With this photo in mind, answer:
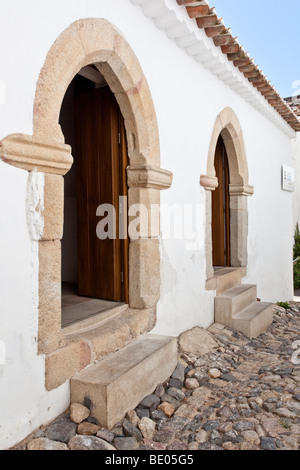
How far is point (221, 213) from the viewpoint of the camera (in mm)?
5453

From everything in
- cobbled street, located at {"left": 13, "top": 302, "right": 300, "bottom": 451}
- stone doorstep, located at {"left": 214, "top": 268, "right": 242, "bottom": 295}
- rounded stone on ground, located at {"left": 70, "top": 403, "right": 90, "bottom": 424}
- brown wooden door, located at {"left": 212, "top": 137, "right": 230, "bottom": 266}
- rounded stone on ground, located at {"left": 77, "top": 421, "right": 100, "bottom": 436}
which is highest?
brown wooden door, located at {"left": 212, "top": 137, "right": 230, "bottom": 266}

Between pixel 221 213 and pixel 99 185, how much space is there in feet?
8.66

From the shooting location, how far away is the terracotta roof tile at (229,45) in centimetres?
330

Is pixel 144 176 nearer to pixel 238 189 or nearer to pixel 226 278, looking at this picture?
pixel 226 278

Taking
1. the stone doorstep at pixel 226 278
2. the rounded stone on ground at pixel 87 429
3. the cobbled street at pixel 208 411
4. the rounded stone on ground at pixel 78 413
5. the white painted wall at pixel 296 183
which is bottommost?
the cobbled street at pixel 208 411

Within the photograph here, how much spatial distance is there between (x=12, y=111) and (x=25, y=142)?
6.0 inches

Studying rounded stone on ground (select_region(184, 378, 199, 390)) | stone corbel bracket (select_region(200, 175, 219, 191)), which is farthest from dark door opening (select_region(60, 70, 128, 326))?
stone corbel bracket (select_region(200, 175, 219, 191))

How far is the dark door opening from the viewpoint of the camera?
3.10m

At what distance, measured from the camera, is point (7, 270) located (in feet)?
6.16

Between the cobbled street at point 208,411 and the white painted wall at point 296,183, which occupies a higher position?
the white painted wall at point 296,183

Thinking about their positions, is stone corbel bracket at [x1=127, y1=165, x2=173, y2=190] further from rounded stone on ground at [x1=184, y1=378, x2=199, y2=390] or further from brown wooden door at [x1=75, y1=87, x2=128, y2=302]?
rounded stone on ground at [x1=184, y1=378, x2=199, y2=390]

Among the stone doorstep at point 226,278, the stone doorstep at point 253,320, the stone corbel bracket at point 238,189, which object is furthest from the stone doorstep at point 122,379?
the stone corbel bracket at point 238,189

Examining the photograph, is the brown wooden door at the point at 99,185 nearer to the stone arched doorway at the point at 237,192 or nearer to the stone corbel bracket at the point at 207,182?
the stone corbel bracket at the point at 207,182

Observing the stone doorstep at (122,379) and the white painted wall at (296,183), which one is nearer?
the stone doorstep at (122,379)
